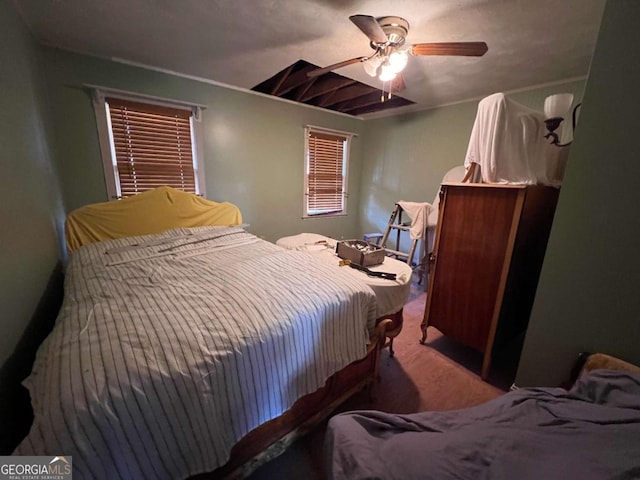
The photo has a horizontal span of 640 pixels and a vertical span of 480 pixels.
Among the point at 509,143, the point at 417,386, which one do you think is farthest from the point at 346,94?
the point at 417,386

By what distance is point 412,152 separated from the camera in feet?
11.9

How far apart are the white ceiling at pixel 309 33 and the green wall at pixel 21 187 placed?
39 centimetres

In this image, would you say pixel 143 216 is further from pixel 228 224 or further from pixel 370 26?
pixel 370 26

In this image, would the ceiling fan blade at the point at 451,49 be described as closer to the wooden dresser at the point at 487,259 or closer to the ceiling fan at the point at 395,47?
the ceiling fan at the point at 395,47

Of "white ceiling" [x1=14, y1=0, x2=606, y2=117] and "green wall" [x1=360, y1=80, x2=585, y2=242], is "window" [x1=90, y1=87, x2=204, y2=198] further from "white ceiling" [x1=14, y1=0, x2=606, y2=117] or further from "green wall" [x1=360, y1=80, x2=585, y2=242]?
"green wall" [x1=360, y1=80, x2=585, y2=242]

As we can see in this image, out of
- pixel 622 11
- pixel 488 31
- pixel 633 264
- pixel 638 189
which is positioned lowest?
pixel 633 264

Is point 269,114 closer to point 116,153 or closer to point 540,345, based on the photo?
point 116,153

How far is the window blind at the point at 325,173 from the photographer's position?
3.74m

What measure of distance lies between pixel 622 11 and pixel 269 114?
2977 millimetres

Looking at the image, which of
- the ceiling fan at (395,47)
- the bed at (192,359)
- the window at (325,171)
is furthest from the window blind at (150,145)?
the ceiling fan at (395,47)

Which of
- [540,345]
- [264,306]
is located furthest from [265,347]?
[540,345]

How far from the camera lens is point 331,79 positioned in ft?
9.12

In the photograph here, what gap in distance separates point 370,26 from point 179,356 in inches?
71.5

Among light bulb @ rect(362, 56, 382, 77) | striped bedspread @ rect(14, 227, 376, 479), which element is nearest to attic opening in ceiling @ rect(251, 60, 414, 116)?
light bulb @ rect(362, 56, 382, 77)
